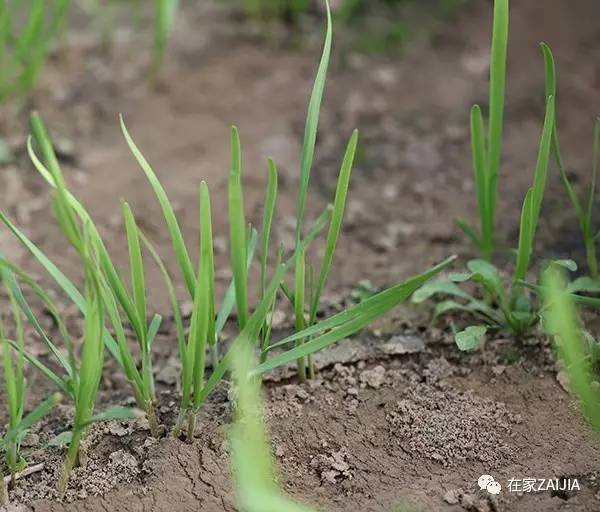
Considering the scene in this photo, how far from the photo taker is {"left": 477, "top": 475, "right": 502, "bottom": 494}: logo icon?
1.21 m

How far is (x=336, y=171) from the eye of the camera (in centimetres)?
207

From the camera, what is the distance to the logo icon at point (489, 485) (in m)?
1.21

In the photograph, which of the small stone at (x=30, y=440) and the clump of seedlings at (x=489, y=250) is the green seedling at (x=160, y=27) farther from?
the small stone at (x=30, y=440)

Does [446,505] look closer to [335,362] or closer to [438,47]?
[335,362]

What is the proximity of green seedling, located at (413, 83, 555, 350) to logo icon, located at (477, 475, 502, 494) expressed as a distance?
0.22m

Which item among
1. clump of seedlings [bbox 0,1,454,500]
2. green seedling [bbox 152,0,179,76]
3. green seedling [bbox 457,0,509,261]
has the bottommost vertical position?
clump of seedlings [bbox 0,1,454,500]

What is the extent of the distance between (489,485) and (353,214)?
0.84m

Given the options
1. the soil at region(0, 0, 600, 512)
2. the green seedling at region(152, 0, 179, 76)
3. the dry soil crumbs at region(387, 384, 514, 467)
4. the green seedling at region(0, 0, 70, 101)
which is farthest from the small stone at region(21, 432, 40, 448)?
the green seedling at region(152, 0, 179, 76)

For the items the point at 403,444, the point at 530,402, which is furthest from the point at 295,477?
the point at 530,402

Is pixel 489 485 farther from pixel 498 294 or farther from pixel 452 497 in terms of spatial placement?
pixel 498 294

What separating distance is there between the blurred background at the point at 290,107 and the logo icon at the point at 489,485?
558 mm

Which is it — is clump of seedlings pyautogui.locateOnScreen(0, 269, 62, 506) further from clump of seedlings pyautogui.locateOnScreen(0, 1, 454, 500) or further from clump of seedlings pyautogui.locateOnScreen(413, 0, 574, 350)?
clump of seedlings pyautogui.locateOnScreen(413, 0, 574, 350)

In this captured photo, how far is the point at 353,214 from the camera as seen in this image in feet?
6.34

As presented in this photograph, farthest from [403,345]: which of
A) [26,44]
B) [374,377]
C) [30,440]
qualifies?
[26,44]
